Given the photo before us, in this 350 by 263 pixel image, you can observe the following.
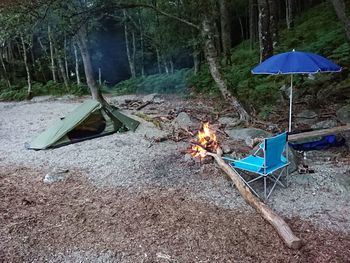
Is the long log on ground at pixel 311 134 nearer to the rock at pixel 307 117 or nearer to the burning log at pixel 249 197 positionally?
the burning log at pixel 249 197

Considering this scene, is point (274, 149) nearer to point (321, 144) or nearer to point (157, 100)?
point (321, 144)

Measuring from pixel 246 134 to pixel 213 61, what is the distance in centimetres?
214

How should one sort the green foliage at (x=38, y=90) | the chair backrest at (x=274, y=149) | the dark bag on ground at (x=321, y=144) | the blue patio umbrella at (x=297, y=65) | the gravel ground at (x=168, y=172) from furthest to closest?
the green foliage at (x=38, y=90) < the dark bag on ground at (x=321, y=144) < the blue patio umbrella at (x=297, y=65) < the chair backrest at (x=274, y=149) < the gravel ground at (x=168, y=172)

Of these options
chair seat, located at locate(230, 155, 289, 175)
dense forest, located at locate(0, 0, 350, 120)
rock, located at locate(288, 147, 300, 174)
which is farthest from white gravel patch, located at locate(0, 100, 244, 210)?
dense forest, located at locate(0, 0, 350, 120)

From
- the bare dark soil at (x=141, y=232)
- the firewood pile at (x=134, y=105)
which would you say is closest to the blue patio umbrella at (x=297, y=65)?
the bare dark soil at (x=141, y=232)

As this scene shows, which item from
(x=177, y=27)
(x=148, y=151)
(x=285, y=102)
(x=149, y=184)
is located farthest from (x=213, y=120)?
(x=177, y=27)

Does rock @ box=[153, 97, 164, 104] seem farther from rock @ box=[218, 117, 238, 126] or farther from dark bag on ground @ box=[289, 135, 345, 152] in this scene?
dark bag on ground @ box=[289, 135, 345, 152]

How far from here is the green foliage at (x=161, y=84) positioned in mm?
15641

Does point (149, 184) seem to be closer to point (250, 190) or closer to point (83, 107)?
point (250, 190)

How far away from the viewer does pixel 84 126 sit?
7.94m

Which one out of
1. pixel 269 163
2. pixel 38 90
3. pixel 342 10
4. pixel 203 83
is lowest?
pixel 269 163

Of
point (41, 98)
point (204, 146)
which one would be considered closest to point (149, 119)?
point (204, 146)

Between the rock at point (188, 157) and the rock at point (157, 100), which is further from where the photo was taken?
the rock at point (157, 100)

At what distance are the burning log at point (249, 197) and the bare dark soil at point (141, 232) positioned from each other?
0.09 metres
